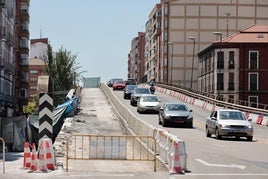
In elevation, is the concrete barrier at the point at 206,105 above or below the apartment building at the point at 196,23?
below

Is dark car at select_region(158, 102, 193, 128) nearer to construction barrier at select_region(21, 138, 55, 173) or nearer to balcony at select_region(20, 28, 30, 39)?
construction barrier at select_region(21, 138, 55, 173)

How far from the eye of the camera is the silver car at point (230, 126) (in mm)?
31391

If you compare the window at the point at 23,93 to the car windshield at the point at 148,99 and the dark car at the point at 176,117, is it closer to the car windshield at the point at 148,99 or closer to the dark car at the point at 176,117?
the car windshield at the point at 148,99

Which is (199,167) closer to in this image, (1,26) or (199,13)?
(1,26)

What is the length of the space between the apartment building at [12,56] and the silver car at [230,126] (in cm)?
2067

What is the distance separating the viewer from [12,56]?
82.6 meters

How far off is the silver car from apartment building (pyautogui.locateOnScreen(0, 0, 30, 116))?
20.7 meters

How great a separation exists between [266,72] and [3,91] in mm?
39553

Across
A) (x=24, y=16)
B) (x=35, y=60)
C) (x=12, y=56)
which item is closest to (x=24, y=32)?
(x=24, y=16)

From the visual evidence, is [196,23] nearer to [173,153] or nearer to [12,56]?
[12,56]

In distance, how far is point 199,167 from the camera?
18500 millimetres

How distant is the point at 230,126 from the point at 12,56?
55.6 m

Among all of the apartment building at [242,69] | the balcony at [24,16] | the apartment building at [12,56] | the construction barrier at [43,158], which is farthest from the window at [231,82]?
the construction barrier at [43,158]

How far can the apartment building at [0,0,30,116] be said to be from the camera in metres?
68.6
